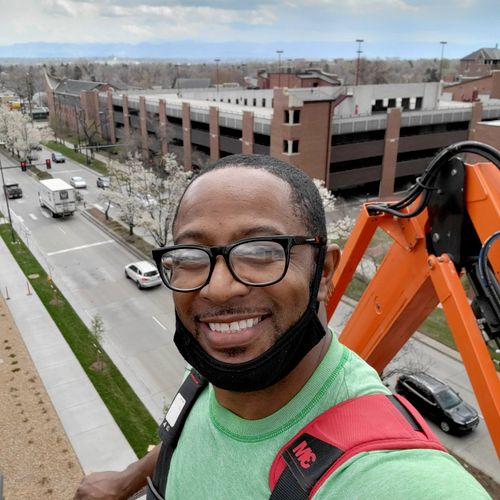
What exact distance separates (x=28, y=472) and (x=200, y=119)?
33951 mm

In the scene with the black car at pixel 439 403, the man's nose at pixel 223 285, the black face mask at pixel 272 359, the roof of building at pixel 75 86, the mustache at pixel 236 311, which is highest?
the man's nose at pixel 223 285

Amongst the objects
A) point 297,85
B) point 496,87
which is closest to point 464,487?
point 297,85

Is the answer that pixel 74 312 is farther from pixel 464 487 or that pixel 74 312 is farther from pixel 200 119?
pixel 200 119

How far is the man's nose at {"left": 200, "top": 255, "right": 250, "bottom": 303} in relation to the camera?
1843 mm

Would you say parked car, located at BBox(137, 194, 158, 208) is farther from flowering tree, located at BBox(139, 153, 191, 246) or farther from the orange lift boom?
the orange lift boom

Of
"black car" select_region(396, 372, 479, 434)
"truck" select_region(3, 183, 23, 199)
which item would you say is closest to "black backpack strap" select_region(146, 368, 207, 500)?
"black car" select_region(396, 372, 479, 434)

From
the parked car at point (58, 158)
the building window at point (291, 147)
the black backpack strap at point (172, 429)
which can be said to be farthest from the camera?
the parked car at point (58, 158)

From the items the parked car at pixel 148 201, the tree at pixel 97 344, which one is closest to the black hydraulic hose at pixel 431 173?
the tree at pixel 97 344

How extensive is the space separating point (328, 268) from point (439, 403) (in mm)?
12617

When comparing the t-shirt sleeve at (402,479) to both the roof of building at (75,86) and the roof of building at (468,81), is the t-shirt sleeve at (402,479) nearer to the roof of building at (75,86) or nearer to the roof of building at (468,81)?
the roof of building at (468,81)

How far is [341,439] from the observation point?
5.54 feet

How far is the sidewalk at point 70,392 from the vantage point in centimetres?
1188

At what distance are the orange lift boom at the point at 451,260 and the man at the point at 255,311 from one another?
2.37m

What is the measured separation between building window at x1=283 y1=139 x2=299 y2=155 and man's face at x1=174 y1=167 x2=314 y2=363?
29.6m
